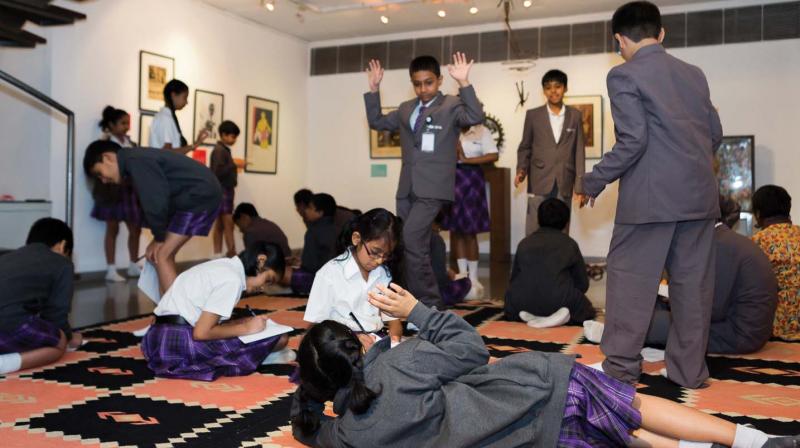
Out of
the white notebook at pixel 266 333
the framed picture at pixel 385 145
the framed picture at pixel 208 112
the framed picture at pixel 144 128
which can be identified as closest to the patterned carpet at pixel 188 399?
the white notebook at pixel 266 333

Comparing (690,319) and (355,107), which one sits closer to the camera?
(690,319)

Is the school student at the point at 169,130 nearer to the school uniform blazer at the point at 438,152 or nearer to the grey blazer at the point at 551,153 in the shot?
the school uniform blazer at the point at 438,152

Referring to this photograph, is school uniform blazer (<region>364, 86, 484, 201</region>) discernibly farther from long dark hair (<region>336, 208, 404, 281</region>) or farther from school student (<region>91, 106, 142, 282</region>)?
school student (<region>91, 106, 142, 282</region>)

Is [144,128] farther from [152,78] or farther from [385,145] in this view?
[385,145]

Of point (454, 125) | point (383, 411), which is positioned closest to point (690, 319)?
point (383, 411)

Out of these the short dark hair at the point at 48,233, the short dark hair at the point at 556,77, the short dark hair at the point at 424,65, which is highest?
the short dark hair at the point at 556,77

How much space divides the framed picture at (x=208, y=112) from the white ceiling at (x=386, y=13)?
1034 mm

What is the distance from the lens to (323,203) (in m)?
5.83

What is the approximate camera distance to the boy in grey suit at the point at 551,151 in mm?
5895

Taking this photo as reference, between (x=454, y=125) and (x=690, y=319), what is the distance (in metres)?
2.17

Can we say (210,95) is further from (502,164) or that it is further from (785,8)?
(785,8)

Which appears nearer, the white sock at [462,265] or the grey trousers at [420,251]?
the grey trousers at [420,251]

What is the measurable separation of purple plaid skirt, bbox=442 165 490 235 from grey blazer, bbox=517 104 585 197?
658 millimetres

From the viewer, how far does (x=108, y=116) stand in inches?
265
